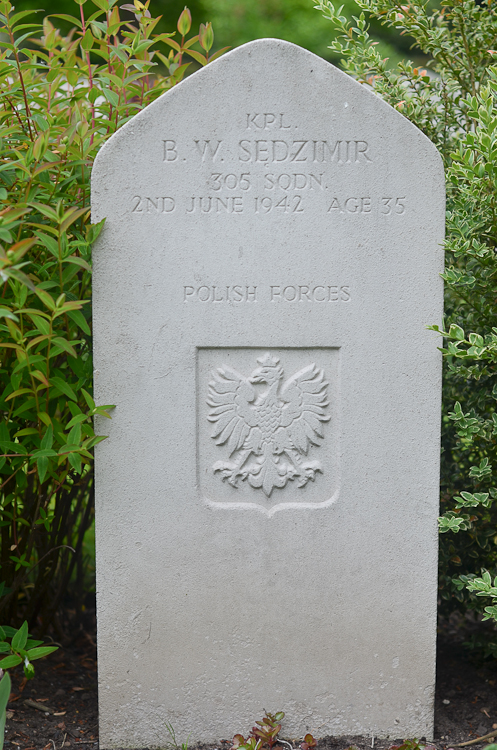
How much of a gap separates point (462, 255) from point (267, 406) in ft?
2.89

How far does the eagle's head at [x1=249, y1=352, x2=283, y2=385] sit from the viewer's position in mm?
2367

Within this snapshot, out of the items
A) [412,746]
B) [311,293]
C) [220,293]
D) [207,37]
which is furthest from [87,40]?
[412,746]

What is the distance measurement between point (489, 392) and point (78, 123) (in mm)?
1800

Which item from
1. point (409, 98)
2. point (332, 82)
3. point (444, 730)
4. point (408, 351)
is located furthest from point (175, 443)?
point (409, 98)

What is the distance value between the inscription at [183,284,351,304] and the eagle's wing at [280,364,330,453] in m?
0.24

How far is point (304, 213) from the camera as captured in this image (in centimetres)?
228

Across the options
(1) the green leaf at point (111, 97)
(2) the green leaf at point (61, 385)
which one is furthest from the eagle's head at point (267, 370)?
(1) the green leaf at point (111, 97)

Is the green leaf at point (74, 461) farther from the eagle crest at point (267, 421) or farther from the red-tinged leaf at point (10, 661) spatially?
the red-tinged leaf at point (10, 661)

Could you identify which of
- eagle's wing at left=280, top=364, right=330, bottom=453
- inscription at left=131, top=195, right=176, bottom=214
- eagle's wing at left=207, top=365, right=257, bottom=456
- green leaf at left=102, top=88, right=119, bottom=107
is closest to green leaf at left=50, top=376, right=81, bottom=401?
eagle's wing at left=207, top=365, right=257, bottom=456

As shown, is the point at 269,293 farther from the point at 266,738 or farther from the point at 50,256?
the point at 266,738

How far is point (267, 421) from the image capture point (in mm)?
2414

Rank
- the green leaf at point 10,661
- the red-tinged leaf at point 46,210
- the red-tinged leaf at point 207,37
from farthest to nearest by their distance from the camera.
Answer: the red-tinged leaf at point 207,37 → the green leaf at point 10,661 → the red-tinged leaf at point 46,210

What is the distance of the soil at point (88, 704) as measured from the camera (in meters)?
2.43

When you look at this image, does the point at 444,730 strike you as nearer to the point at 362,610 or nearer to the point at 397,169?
the point at 362,610
